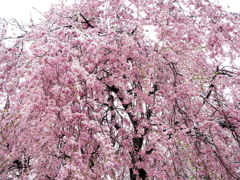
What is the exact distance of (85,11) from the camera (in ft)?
15.8

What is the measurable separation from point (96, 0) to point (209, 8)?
2696 mm

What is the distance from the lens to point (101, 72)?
13.1ft

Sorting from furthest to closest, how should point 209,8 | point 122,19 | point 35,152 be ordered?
point 122,19 → point 209,8 → point 35,152

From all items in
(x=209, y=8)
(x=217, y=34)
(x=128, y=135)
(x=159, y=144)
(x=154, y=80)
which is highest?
(x=209, y=8)

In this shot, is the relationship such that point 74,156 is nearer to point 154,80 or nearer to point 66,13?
point 154,80

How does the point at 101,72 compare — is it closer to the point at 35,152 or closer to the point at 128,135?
the point at 128,135

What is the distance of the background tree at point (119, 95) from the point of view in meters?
2.36

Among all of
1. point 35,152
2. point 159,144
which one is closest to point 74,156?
point 35,152

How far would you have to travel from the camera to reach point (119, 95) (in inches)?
162

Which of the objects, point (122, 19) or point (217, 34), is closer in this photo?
point (217, 34)

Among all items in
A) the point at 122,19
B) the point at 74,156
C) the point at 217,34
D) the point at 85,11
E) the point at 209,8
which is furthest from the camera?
the point at 122,19

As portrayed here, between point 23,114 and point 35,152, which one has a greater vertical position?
point 23,114

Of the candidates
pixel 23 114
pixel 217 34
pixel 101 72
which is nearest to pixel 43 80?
pixel 23 114

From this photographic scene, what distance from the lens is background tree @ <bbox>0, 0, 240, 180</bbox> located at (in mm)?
2361
